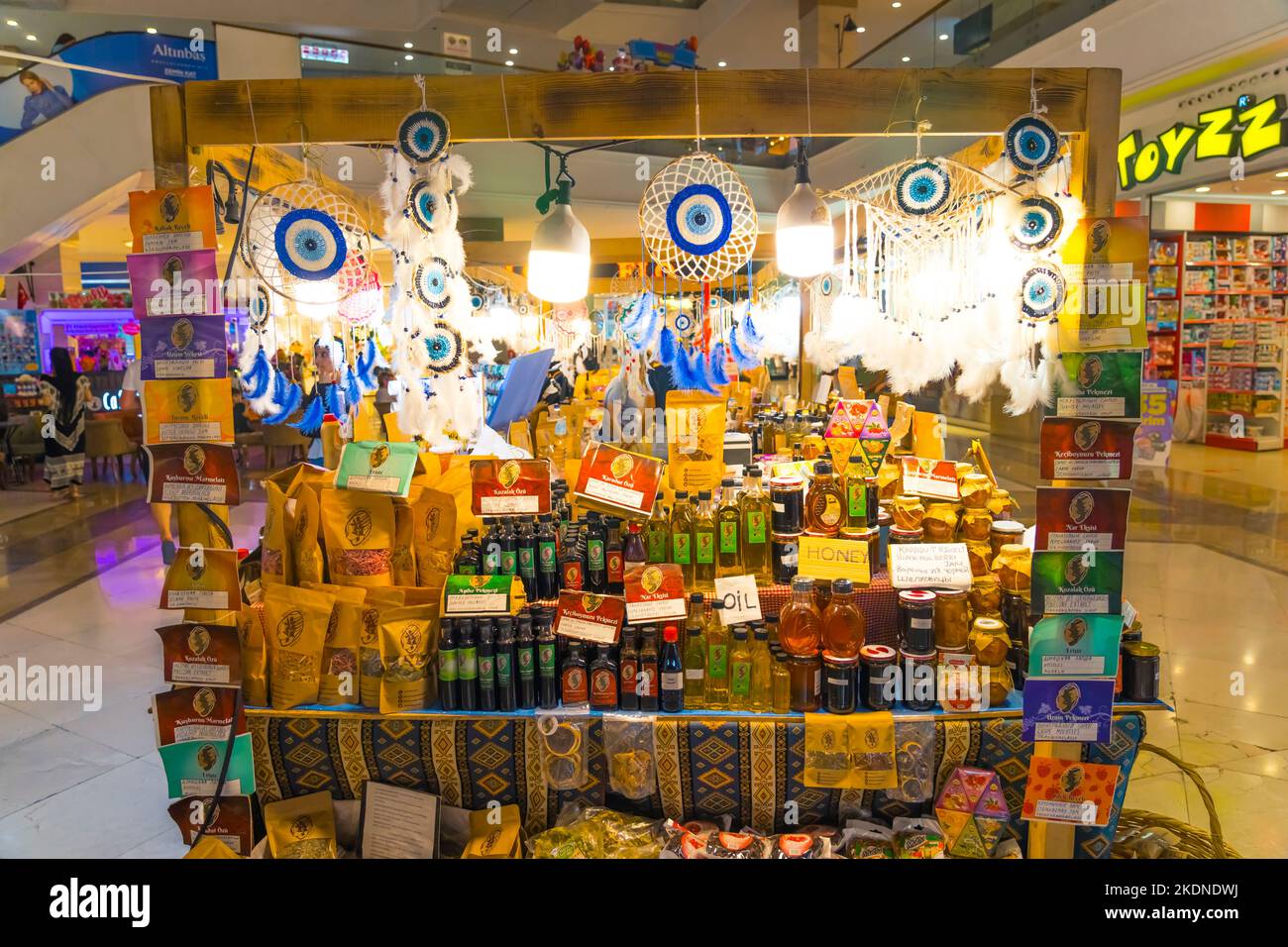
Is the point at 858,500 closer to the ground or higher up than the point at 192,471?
closer to the ground

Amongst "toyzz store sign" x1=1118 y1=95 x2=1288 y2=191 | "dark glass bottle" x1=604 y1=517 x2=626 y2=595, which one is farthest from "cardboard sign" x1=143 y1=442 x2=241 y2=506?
"toyzz store sign" x1=1118 y1=95 x2=1288 y2=191

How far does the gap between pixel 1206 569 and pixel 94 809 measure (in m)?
6.80

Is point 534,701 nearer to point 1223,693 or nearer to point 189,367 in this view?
point 189,367

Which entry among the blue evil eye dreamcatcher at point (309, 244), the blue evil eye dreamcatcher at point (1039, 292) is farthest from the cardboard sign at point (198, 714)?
the blue evil eye dreamcatcher at point (1039, 292)

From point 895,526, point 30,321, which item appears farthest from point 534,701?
point 30,321

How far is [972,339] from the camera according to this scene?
433cm

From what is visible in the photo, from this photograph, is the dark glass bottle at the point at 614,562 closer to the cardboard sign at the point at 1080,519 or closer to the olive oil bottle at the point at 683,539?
the olive oil bottle at the point at 683,539

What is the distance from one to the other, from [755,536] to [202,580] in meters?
1.69

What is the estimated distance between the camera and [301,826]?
2646 millimetres

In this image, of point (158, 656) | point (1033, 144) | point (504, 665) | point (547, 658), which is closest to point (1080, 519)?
point (1033, 144)

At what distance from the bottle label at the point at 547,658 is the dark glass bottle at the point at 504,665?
9 cm

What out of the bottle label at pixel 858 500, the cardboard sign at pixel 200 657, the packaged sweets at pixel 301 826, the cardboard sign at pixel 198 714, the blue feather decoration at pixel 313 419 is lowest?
the packaged sweets at pixel 301 826

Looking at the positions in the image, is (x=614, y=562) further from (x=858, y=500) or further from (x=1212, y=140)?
(x=1212, y=140)

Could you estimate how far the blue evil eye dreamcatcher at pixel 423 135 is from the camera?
2537 millimetres
